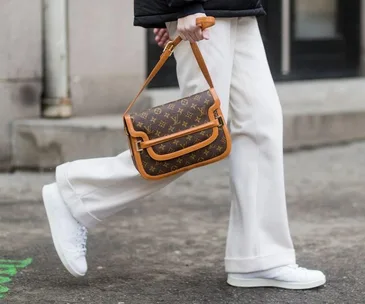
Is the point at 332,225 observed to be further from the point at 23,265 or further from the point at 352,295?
the point at 23,265

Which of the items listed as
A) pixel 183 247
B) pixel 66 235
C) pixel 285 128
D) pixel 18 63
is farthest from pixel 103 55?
pixel 66 235

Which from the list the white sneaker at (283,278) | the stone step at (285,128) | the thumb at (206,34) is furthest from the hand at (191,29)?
the stone step at (285,128)

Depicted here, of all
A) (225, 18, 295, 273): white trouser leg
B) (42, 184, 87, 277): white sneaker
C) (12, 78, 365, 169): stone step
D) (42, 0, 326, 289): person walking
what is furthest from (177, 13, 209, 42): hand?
(12, 78, 365, 169): stone step

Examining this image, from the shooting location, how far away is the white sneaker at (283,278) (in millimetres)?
3602

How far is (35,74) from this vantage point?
6.17 meters

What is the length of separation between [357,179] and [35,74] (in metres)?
2.24

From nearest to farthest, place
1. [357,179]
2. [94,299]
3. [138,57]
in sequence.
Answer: [94,299] → [357,179] → [138,57]

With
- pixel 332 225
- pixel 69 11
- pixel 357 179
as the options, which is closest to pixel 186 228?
pixel 332 225

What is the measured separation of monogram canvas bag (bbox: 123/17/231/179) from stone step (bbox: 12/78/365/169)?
2.64 metres

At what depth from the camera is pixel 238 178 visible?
357cm

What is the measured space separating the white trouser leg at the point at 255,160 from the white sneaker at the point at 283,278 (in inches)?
1.5

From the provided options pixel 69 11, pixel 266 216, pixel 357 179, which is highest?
pixel 69 11

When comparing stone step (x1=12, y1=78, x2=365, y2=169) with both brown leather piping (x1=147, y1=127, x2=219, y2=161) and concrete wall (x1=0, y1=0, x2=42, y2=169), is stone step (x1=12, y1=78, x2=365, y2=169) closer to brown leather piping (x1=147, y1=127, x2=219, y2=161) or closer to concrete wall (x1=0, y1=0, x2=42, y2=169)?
concrete wall (x1=0, y1=0, x2=42, y2=169)

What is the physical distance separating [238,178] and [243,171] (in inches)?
1.4
